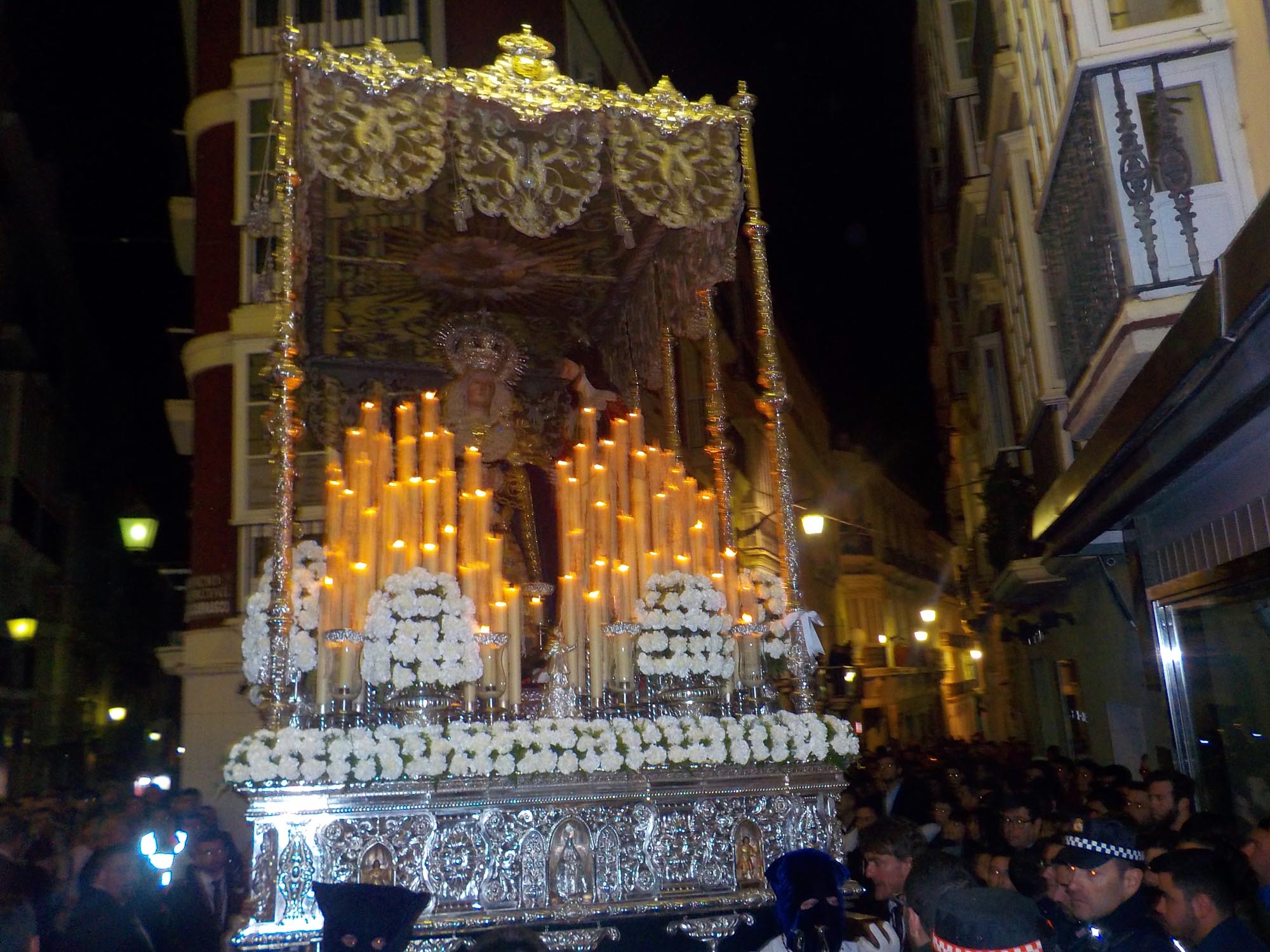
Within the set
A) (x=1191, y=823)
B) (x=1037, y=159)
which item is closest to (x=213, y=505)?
(x=1037, y=159)

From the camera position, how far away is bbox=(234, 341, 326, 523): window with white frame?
11820 mm

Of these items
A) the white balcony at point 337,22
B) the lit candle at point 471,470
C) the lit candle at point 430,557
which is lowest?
the lit candle at point 430,557

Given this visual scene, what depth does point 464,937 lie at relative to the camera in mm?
5684

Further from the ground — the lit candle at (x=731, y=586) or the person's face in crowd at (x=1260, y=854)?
the lit candle at (x=731, y=586)

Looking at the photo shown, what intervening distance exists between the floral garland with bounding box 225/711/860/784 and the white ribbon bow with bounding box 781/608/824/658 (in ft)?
1.72

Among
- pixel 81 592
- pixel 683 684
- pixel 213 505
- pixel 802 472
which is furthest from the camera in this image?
pixel 802 472

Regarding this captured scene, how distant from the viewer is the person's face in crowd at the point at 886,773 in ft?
36.3

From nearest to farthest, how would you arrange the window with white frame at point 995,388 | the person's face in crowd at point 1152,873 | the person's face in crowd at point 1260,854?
the person's face in crowd at point 1152,873 → the person's face in crowd at point 1260,854 → the window with white frame at point 995,388

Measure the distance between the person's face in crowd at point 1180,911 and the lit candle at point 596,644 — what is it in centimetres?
376

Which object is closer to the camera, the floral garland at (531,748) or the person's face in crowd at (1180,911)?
the person's face in crowd at (1180,911)

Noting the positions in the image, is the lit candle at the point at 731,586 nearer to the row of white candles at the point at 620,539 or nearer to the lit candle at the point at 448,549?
the row of white candles at the point at 620,539

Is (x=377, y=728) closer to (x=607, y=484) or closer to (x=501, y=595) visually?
(x=501, y=595)

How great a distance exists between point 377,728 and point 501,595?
1.39 meters

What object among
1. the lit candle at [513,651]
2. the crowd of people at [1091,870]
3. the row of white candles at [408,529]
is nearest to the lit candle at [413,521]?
the row of white candles at [408,529]
